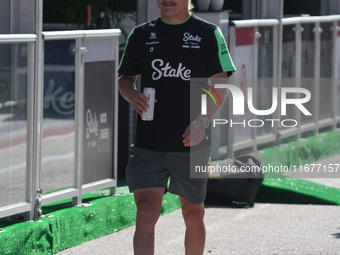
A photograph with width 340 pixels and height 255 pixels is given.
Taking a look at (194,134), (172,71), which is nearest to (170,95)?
(172,71)

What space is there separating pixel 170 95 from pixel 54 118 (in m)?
1.83

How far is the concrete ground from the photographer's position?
22.8 feet

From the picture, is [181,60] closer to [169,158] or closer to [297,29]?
[169,158]

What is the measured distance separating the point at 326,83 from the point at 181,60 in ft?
24.8

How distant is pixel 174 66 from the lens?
5512mm

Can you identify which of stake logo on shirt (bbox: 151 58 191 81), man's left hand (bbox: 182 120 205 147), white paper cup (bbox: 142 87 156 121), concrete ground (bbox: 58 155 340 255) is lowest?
concrete ground (bbox: 58 155 340 255)

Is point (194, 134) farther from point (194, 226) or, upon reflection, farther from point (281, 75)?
point (281, 75)

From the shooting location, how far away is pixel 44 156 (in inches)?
275

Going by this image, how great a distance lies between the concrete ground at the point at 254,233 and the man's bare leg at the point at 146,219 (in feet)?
4.58

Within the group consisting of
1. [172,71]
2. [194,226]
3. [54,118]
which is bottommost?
[194,226]

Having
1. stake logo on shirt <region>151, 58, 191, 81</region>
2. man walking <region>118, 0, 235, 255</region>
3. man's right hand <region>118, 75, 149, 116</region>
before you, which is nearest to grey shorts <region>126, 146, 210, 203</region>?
man walking <region>118, 0, 235, 255</region>

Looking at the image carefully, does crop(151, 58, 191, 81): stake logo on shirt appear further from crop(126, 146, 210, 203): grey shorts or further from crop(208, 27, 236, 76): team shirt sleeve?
crop(126, 146, 210, 203): grey shorts

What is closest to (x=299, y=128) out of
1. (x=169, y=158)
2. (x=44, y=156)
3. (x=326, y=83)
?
(x=326, y=83)

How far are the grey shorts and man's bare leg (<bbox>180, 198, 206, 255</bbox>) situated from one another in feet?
0.20
